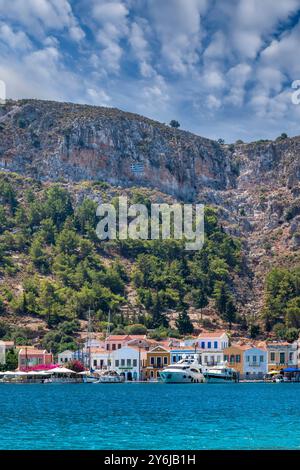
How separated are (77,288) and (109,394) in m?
64.5

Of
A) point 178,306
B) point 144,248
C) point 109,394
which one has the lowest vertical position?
point 109,394

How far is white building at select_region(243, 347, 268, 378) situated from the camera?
453ft

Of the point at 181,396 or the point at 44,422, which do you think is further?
the point at 181,396

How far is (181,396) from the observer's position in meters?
95.4

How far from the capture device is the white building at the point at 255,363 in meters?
138

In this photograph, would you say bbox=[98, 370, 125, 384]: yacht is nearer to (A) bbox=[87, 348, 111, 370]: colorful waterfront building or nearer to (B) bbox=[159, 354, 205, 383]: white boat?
(A) bbox=[87, 348, 111, 370]: colorful waterfront building

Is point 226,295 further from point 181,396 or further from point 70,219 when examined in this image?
point 181,396

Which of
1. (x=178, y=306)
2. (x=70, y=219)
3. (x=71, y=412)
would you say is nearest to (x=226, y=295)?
(x=178, y=306)

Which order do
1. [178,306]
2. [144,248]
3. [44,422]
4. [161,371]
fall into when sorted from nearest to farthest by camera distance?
[44,422], [161,371], [178,306], [144,248]

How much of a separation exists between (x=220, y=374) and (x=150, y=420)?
223ft

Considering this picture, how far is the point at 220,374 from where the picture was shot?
130750mm

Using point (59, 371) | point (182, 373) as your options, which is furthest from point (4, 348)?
point (182, 373)

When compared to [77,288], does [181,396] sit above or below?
below

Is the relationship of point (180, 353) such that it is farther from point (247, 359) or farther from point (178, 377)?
point (247, 359)
